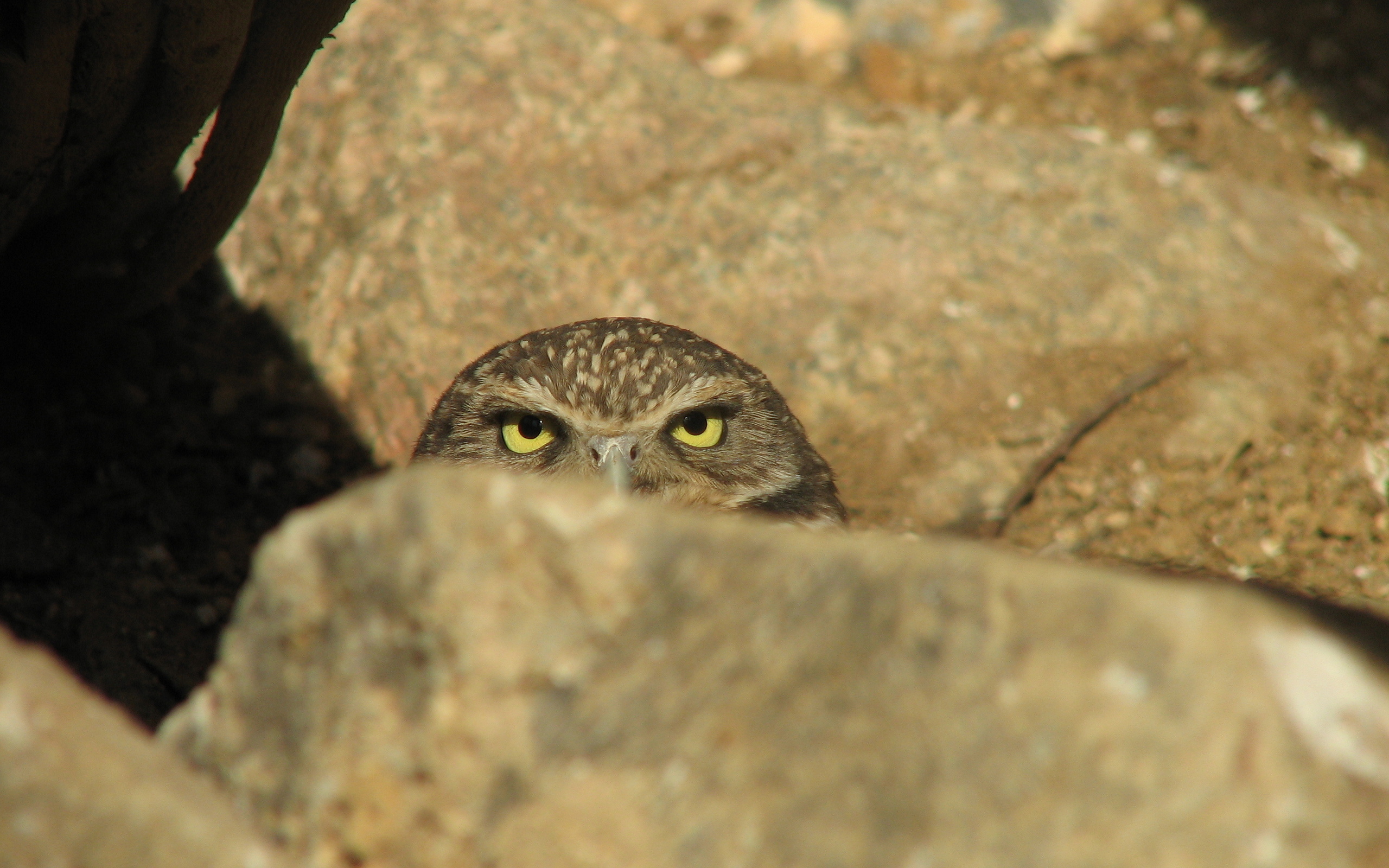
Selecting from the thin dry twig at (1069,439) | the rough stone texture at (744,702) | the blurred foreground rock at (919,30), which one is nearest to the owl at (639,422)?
the thin dry twig at (1069,439)

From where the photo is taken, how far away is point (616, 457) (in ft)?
9.73

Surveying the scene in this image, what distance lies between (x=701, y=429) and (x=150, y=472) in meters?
2.00

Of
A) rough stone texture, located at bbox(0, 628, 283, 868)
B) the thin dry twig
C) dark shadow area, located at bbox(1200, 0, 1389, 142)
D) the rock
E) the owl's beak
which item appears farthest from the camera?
the rock

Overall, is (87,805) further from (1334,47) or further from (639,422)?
(1334,47)


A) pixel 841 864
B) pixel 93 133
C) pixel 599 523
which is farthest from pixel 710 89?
pixel 841 864

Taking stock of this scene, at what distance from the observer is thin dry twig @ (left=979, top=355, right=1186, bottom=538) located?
4.02m

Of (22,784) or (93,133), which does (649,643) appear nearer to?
(22,784)

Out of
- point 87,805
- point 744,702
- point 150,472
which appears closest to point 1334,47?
point 744,702

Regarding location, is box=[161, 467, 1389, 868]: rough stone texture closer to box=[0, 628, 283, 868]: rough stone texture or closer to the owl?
box=[0, 628, 283, 868]: rough stone texture

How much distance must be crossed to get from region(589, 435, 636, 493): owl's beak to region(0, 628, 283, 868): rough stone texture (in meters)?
1.57

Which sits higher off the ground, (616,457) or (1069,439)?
(616,457)

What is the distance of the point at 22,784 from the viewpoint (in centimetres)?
137

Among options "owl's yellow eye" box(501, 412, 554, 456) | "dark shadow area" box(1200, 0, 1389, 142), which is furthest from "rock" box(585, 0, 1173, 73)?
"owl's yellow eye" box(501, 412, 554, 456)

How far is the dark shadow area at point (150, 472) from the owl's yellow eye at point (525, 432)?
1.12 m
